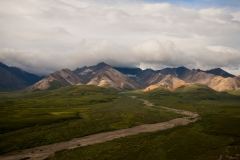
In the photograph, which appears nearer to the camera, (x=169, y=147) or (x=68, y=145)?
(x=169, y=147)

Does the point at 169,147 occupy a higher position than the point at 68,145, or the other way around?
the point at 169,147

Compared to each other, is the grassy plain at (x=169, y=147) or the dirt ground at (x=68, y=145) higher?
the grassy plain at (x=169, y=147)

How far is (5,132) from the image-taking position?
84.7m

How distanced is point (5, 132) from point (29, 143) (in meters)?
17.0

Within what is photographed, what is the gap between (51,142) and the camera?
7775cm

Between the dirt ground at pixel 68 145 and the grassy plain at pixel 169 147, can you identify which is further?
the dirt ground at pixel 68 145

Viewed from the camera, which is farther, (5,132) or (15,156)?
(5,132)

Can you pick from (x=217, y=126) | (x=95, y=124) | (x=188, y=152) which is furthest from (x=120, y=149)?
(x=217, y=126)

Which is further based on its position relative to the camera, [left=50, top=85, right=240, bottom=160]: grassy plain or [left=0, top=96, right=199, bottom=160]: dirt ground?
[left=0, top=96, right=199, bottom=160]: dirt ground

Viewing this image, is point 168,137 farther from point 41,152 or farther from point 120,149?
point 41,152

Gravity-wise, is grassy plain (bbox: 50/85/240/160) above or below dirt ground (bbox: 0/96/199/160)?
above

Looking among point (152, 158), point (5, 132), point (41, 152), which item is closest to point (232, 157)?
point (152, 158)

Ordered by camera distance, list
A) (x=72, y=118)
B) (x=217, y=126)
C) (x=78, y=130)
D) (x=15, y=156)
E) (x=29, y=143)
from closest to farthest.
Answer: (x=15, y=156) < (x=29, y=143) < (x=78, y=130) < (x=217, y=126) < (x=72, y=118)

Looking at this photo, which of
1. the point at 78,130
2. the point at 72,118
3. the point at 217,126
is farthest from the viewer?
the point at 72,118
